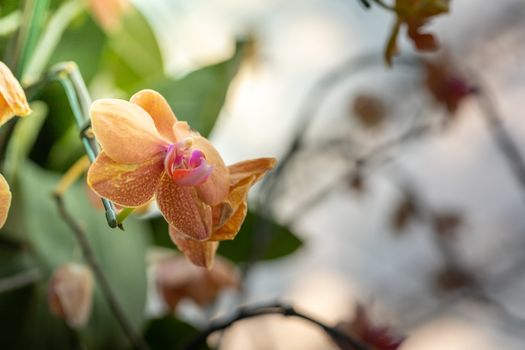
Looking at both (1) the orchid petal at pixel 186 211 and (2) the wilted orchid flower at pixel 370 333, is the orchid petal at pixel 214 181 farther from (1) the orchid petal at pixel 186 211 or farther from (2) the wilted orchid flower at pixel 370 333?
(2) the wilted orchid flower at pixel 370 333

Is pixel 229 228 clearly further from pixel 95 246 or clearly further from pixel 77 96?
pixel 95 246

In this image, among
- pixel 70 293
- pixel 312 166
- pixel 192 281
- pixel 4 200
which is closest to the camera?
pixel 4 200

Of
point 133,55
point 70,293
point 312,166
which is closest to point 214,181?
point 70,293

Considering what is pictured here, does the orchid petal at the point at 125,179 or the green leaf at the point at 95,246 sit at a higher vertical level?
the orchid petal at the point at 125,179

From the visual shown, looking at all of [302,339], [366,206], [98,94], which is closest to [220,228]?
[98,94]

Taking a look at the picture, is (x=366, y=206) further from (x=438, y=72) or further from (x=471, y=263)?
(x=438, y=72)

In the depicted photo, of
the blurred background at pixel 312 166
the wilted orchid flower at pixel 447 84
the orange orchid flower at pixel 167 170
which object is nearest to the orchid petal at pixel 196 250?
the orange orchid flower at pixel 167 170
